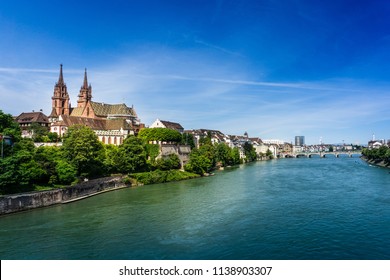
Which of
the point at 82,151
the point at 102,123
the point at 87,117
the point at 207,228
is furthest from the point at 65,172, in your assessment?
the point at 87,117

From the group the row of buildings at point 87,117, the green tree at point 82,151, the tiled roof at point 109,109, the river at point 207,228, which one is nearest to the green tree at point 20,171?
the river at point 207,228

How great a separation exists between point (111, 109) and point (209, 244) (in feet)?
182

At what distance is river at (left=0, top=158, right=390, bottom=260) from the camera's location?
1579cm

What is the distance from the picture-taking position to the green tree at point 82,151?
111 feet

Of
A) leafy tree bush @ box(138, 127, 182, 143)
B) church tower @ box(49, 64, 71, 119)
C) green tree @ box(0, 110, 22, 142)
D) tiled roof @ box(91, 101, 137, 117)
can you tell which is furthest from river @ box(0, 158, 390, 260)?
church tower @ box(49, 64, 71, 119)

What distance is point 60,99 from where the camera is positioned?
65.1 m

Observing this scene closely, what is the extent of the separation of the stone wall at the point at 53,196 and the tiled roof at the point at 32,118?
1212 inches

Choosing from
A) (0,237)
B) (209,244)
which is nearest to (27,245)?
(0,237)

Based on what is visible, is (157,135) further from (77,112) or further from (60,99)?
(60,99)

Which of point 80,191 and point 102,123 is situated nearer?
point 80,191

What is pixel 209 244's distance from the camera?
55.2 ft

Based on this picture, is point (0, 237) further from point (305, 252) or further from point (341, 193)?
point (341, 193)

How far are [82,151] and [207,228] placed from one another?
20084 mm

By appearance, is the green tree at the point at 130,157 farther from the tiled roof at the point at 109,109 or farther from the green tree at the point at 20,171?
the tiled roof at the point at 109,109
